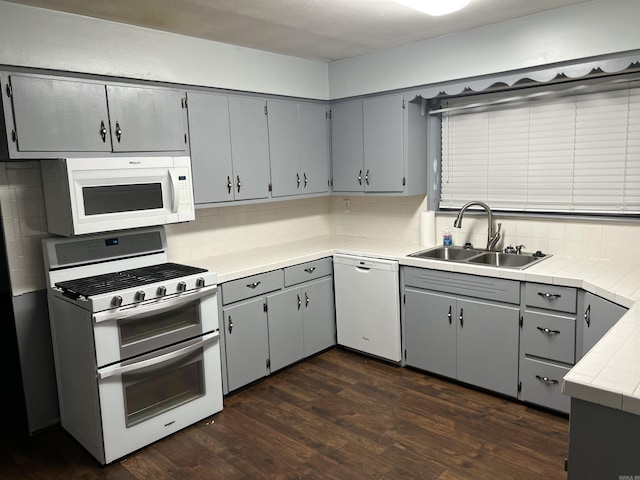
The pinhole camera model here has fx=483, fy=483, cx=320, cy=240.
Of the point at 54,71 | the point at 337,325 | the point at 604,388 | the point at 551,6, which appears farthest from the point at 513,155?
the point at 54,71

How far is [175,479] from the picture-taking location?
8.09ft

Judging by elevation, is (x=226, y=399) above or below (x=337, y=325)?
below

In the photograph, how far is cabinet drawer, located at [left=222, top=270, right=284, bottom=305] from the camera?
126 inches

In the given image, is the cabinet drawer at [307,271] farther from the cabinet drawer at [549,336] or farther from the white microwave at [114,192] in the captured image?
the cabinet drawer at [549,336]

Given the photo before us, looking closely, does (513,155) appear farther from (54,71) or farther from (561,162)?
(54,71)

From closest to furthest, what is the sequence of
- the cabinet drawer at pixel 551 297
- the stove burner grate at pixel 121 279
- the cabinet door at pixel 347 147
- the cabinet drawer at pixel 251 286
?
the stove burner grate at pixel 121 279
the cabinet drawer at pixel 551 297
the cabinet drawer at pixel 251 286
the cabinet door at pixel 347 147

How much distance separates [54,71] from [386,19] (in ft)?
6.39

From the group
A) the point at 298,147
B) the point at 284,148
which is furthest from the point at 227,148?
the point at 298,147

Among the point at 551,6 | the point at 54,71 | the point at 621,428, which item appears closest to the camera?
the point at 621,428

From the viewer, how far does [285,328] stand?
11.9ft

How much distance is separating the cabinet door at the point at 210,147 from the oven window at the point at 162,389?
115 cm

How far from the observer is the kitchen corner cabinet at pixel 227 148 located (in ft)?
10.9

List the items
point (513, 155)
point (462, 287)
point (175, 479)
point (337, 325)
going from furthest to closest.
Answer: point (337, 325) < point (513, 155) < point (462, 287) < point (175, 479)

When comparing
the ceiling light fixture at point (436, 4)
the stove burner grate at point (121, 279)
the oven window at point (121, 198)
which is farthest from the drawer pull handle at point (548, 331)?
the oven window at point (121, 198)
